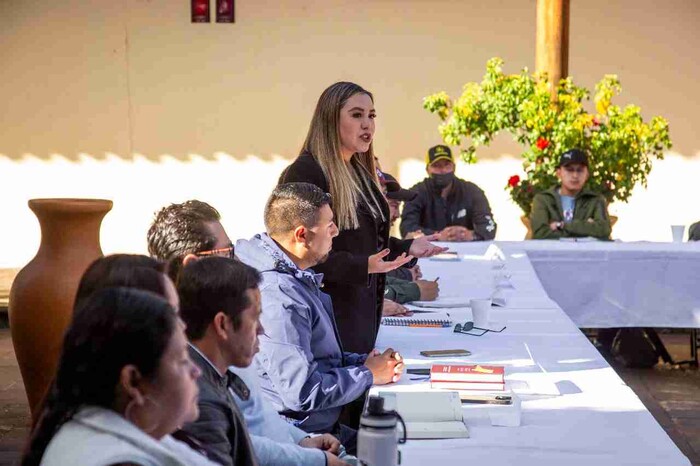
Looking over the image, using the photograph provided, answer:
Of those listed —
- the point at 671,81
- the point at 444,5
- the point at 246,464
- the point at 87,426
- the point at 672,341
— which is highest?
the point at 444,5

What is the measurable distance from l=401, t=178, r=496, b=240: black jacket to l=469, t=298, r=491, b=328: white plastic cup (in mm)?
3324

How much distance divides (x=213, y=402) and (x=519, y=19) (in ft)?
23.7

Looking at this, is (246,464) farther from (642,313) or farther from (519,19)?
(519,19)

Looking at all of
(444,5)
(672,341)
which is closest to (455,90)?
(444,5)

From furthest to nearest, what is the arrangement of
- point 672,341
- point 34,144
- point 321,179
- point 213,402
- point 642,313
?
point 34,144 → point 672,341 → point 642,313 → point 321,179 → point 213,402

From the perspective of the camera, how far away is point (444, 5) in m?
8.77

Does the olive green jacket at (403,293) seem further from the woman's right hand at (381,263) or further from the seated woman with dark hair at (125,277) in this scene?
the seated woman with dark hair at (125,277)

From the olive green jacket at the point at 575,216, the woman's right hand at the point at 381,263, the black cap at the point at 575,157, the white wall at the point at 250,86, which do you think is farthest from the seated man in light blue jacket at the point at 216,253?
the white wall at the point at 250,86

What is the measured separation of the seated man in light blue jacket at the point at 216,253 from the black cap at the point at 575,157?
4.54m

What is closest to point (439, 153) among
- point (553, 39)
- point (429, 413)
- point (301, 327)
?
point (553, 39)

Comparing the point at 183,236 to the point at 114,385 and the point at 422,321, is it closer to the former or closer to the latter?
the point at 114,385

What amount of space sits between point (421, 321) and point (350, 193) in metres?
0.61

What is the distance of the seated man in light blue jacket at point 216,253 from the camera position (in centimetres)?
243

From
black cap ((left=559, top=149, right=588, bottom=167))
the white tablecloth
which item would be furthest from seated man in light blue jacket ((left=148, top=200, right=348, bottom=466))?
black cap ((left=559, top=149, right=588, bottom=167))
